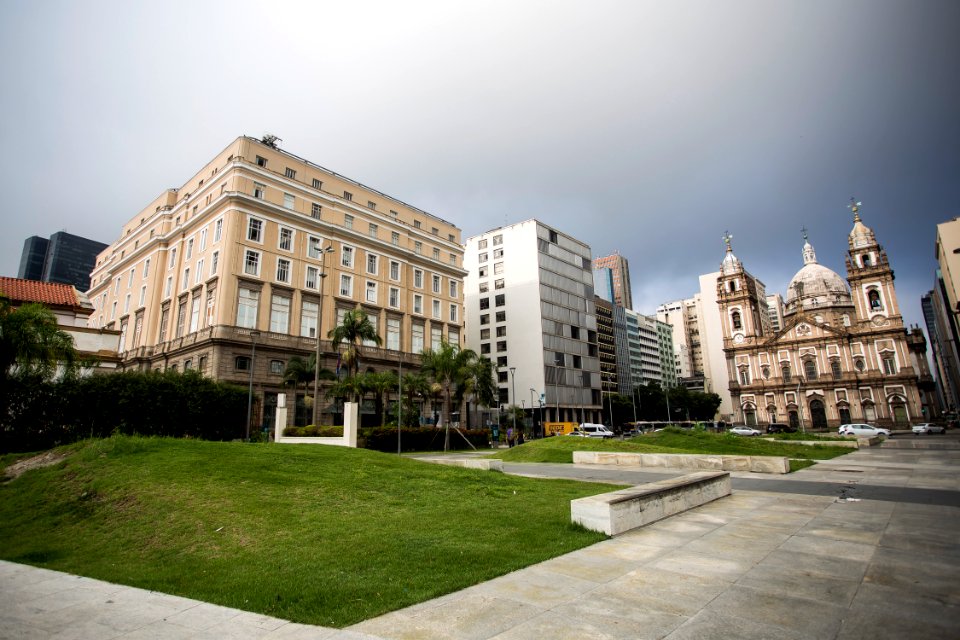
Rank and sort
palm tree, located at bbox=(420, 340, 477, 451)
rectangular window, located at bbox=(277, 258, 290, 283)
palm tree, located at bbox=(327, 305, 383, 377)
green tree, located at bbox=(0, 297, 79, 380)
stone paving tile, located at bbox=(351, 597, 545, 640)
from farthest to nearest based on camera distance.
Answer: rectangular window, located at bbox=(277, 258, 290, 283) < palm tree, located at bbox=(420, 340, 477, 451) < palm tree, located at bbox=(327, 305, 383, 377) < green tree, located at bbox=(0, 297, 79, 380) < stone paving tile, located at bbox=(351, 597, 545, 640)

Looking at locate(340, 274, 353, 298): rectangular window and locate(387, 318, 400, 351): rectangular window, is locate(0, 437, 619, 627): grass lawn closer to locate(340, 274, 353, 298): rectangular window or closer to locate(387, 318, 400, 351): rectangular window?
locate(340, 274, 353, 298): rectangular window

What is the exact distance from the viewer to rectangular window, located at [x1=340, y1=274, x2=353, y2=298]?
53156 millimetres

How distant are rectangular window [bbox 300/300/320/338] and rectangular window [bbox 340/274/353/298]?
12.1 feet

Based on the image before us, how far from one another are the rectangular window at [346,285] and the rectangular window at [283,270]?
5.83 metres

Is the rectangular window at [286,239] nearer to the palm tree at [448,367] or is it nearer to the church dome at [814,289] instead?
the palm tree at [448,367]

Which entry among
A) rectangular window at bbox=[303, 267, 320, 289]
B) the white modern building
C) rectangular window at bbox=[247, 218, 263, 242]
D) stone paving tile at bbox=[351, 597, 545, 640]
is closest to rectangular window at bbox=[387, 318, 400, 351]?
rectangular window at bbox=[303, 267, 320, 289]

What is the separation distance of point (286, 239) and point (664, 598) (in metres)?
50.8

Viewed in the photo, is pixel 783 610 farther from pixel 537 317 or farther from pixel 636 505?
pixel 537 317

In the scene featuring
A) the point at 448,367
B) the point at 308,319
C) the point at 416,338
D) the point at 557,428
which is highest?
the point at 308,319

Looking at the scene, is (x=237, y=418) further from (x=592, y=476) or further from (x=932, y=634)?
(x=932, y=634)

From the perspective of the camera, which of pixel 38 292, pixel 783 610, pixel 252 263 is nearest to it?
pixel 783 610

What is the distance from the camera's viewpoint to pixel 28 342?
20500 millimetres

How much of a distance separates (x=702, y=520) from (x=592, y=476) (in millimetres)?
8141

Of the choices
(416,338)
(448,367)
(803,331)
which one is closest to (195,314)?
(416,338)
